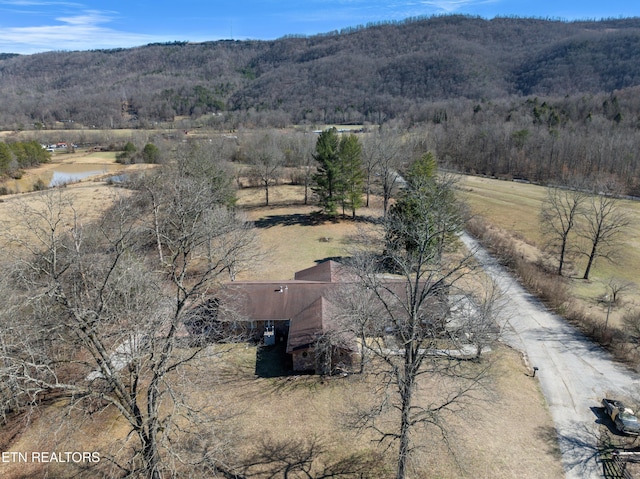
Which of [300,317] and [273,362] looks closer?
[273,362]

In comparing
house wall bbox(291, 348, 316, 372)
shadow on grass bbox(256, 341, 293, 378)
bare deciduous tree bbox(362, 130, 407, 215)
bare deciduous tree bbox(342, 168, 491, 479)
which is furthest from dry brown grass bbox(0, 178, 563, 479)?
bare deciduous tree bbox(362, 130, 407, 215)

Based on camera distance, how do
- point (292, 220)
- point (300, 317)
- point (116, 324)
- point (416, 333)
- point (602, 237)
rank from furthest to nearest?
point (292, 220)
point (602, 237)
point (300, 317)
point (116, 324)
point (416, 333)

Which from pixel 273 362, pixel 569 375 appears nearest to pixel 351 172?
pixel 273 362

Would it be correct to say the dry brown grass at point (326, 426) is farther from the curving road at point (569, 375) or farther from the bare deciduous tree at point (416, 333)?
the bare deciduous tree at point (416, 333)

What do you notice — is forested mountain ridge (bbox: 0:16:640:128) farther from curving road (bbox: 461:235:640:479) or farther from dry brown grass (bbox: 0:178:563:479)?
dry brown grass (bbox: 0:178:563:479)

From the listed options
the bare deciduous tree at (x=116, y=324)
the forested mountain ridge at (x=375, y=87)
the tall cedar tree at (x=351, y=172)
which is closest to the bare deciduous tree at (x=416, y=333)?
the bare deciduous tree at (x=116, y=324)

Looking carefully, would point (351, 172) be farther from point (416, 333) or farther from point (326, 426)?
point (416, 333)
